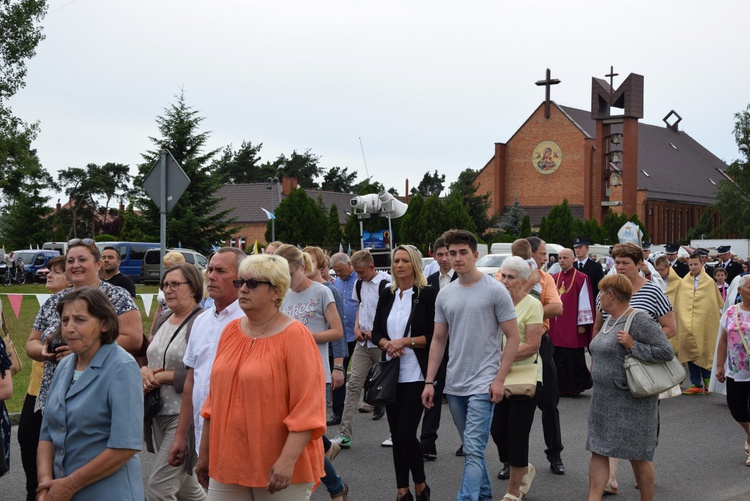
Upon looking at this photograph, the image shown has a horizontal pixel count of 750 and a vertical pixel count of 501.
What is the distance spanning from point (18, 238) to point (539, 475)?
77.0 m

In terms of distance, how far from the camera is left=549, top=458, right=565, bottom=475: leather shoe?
26.0ft

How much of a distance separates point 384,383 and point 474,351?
0.82m

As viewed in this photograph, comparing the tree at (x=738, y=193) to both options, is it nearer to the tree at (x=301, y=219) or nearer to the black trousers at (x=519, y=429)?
the tree at (x=301, y=219)

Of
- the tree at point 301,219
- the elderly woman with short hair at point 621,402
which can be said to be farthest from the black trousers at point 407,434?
the tree at point 301,219

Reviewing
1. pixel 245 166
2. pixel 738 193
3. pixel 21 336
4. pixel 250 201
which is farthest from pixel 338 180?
pixel 21 336

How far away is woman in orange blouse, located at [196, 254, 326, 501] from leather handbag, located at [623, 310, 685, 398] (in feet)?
8.77

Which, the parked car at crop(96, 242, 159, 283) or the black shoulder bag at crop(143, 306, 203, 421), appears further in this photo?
the parked car at crop(96, 242, 159, 283)

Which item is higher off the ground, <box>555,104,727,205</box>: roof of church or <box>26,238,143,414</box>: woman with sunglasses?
<box>555,104,727,205</box>: roof of church

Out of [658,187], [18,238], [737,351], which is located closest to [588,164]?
[658,187]

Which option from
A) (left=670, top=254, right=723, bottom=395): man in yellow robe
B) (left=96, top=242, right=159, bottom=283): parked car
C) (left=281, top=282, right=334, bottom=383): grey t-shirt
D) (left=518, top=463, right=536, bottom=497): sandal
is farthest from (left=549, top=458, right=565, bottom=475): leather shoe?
(left=96, top=242, right=159, bottom=283): parked car

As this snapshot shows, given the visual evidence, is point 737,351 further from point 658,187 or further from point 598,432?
point 658,187

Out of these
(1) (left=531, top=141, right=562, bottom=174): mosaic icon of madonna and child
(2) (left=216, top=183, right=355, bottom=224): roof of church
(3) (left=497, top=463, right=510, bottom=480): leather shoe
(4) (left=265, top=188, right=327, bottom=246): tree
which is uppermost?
(1) (left=531, top=141, right=562, bottom=174): mosaic icon of madonna and child

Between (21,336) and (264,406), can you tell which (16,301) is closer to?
(21,336)

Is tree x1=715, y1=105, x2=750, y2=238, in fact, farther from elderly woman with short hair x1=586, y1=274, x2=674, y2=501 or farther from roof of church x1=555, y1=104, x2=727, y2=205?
elderly woman with short hair x1=586, y1=274, x2=674, y2=501
